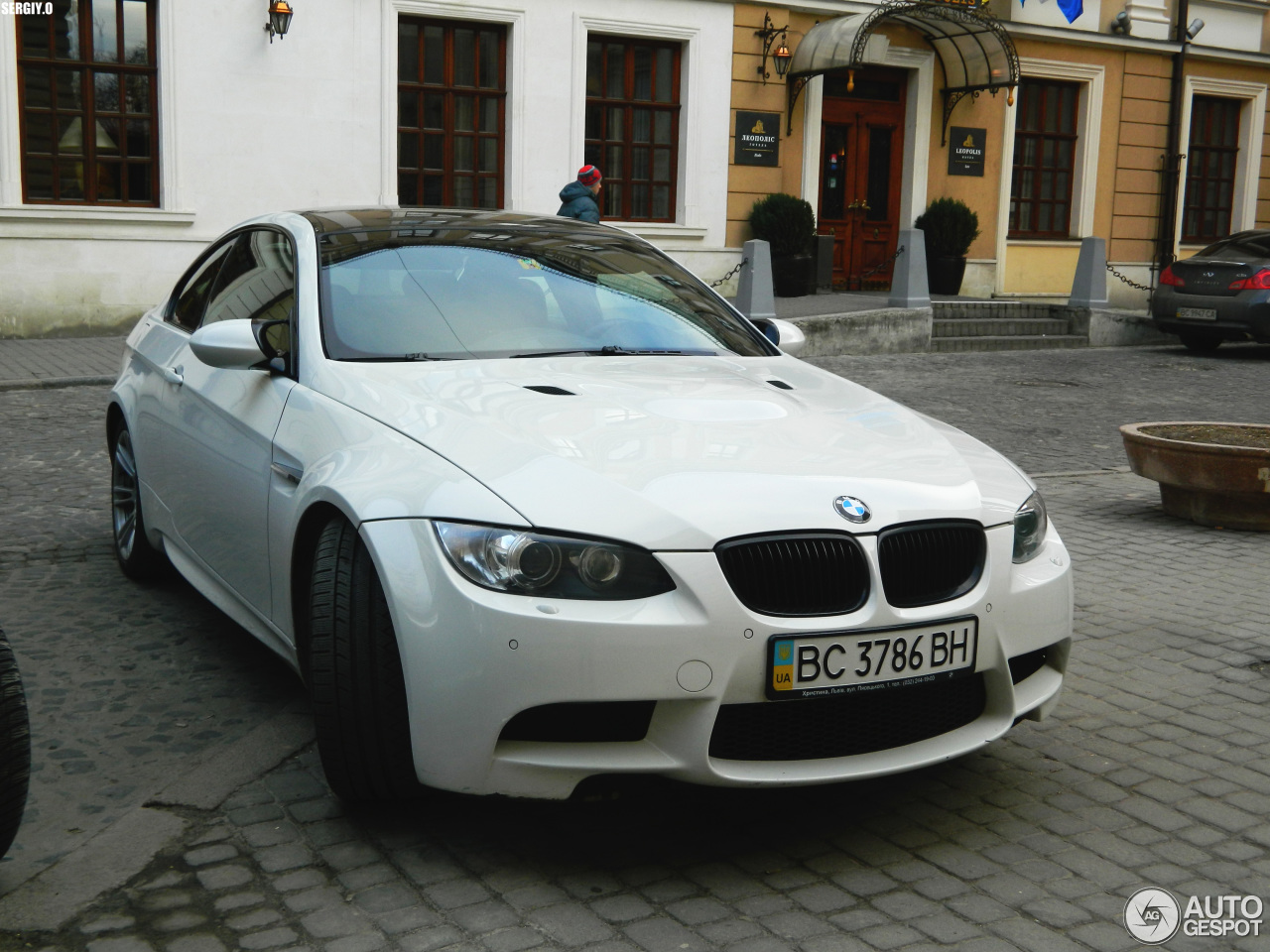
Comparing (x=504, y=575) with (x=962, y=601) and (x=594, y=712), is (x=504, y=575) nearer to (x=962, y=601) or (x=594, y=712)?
(x=594, y=712)

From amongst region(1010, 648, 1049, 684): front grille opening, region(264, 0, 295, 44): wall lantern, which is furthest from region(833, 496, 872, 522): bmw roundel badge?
region(264, 0, 295, 44): wall lantern

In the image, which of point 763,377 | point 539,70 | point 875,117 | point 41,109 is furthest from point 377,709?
point 875,117

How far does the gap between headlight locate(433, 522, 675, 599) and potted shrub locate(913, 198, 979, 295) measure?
1855 centimetres

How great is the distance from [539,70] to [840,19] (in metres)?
4.41

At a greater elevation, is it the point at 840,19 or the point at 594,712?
the point at 840,19

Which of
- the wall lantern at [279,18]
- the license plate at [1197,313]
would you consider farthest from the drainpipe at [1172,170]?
the wall lantern at [279,18]

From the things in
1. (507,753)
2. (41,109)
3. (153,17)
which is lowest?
(507,753)

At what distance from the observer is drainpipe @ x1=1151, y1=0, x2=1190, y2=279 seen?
2308 centimetres

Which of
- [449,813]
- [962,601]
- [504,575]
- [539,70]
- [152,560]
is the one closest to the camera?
[504,575]

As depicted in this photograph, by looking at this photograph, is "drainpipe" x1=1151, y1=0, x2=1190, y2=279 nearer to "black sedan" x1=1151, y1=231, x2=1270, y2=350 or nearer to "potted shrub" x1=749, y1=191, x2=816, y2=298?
"black sedan" x1=1151, y1=231, x2=1270, y2=350

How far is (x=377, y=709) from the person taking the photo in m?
Answer: 3.10

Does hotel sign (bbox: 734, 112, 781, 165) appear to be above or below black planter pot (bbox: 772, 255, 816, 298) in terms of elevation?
above

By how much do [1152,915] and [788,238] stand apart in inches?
653

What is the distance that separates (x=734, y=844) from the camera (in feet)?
10.7
